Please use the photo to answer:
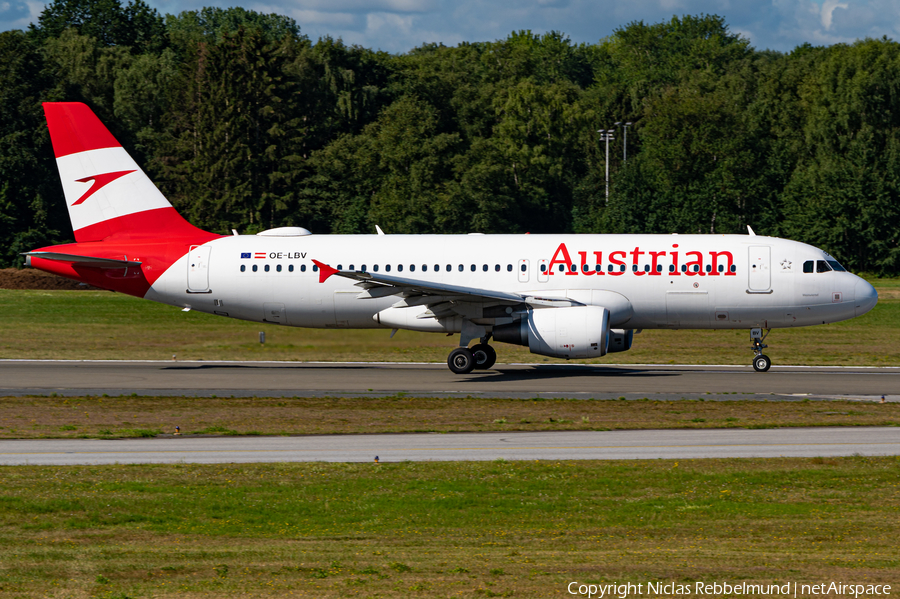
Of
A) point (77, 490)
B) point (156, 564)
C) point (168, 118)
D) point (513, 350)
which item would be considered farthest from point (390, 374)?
point (168, 118)

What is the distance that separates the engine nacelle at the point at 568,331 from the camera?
2811 cm

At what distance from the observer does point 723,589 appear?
382 inches

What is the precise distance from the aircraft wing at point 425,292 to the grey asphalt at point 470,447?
9.05 m

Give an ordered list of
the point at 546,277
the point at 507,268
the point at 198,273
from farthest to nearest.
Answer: the point at 198,273 < the point at 507,268 < the point at 546,277

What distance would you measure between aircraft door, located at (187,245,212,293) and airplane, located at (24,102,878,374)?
0.04m

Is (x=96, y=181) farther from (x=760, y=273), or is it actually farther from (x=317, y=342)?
(x=760, y=273)

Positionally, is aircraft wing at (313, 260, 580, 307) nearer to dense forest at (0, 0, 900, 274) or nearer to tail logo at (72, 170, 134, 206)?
tail logo at (72, 170, 134, 206)

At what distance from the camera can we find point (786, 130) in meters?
94.6

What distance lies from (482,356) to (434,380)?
235cm

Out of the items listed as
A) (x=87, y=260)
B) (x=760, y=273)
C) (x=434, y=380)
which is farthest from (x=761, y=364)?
(x=87, y=260)

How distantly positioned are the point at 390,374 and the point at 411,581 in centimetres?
2024

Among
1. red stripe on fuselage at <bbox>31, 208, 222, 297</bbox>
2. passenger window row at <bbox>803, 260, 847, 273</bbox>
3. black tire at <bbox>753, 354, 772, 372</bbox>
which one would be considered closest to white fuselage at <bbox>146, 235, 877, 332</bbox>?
passenger window row at <bbox>803, 260, 847, 273</bbox>

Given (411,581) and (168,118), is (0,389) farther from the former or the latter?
(168,118)

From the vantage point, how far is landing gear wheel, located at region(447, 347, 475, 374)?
2997 cm
